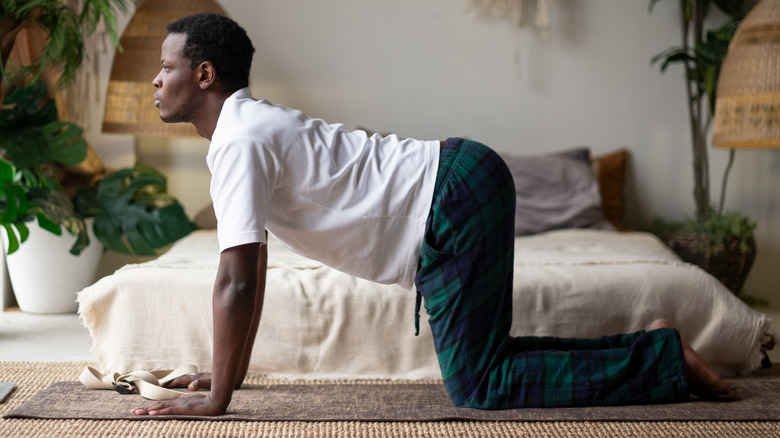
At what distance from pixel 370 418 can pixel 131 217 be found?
1.82 meters

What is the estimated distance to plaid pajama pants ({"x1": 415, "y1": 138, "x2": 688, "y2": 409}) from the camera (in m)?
1.85

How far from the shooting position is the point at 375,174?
5.97 ft

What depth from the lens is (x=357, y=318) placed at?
235 cm

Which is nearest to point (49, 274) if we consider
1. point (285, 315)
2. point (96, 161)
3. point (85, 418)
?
point (96, 161)

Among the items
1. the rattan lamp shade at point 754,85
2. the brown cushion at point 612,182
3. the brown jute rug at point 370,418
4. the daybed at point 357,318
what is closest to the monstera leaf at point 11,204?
the daybed at point 357,318

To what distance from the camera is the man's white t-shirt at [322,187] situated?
5.49 feet

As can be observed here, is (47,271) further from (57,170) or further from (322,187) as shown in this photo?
(322,187)

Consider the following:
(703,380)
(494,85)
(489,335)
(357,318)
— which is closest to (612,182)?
(494,85)

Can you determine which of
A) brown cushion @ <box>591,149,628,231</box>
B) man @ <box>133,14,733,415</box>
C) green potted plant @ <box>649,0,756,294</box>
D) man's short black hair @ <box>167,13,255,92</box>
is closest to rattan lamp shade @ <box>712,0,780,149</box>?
green potted plant @ <box>649,0,756,294</box>

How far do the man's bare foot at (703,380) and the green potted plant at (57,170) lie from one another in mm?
1903

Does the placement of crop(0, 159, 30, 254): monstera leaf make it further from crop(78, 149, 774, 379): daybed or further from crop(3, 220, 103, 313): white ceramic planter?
crop(78, 149, 774, 379): daybed

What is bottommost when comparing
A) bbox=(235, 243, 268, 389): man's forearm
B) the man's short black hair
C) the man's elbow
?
bbox=(235, 243, 268, 389): man's forearm

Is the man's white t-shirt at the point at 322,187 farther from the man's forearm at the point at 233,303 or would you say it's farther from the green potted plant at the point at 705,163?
the green potted plant at the point at 705,163

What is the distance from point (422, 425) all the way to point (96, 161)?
2396 millimetres
